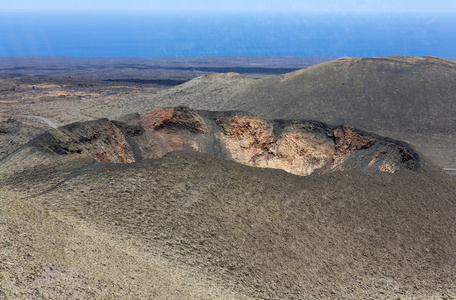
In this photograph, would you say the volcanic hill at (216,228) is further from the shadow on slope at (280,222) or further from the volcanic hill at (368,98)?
the volcanic hill at (368,98)

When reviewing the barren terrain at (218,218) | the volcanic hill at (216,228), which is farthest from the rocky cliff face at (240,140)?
the volcanic hill at (216,228)

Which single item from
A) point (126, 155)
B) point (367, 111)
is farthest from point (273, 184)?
point (367, 111)

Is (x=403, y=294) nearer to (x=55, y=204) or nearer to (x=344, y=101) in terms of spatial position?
(x=55, y=204)

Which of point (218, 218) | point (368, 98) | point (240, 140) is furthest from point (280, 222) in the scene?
point (368, 98)

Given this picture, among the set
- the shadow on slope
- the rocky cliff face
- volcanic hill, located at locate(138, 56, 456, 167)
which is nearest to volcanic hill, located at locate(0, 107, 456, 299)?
the shadow on slope

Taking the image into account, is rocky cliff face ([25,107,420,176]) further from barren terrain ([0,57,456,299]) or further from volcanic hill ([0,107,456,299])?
volcanic hill ([0,107,456,299])

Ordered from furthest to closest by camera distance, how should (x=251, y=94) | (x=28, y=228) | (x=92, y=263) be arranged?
(x=251, y=94)
(x=28, y=228)
(x=92, y=263)
